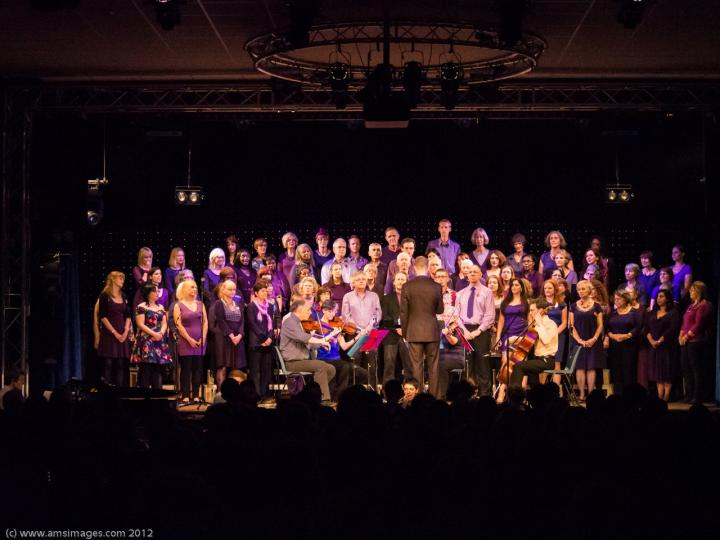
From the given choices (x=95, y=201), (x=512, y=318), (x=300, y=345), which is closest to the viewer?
(x=300, y=345)

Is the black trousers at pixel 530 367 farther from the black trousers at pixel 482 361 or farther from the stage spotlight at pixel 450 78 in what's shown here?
the stage spotlight at pixel 450 78

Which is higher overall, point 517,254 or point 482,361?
point 517,254

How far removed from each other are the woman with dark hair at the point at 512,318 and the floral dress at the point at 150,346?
419 centimetres

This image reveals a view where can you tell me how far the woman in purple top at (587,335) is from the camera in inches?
498

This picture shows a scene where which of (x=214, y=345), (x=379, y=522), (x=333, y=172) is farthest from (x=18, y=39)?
(x=379, y=522)

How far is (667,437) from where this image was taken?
16.4 ft

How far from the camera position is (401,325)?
1211cm

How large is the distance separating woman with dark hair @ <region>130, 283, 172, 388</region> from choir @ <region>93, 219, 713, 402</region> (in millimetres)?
14

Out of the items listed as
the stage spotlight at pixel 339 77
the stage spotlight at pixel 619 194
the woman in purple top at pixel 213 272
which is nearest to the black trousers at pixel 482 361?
the stage spotlight at pixel 339 77

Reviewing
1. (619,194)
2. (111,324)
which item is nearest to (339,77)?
(111,324)

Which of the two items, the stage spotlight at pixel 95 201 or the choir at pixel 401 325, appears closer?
the choir at pixel 401 325

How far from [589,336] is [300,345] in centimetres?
371

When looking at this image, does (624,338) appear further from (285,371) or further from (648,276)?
(285,371)

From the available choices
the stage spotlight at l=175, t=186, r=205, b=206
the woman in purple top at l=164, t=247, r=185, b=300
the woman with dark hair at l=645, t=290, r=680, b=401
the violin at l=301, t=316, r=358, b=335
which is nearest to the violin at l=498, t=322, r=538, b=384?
the violin at l=301, t=316, r=358, b=335
